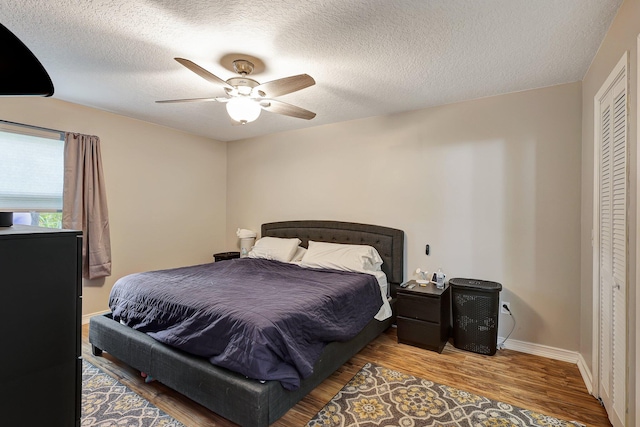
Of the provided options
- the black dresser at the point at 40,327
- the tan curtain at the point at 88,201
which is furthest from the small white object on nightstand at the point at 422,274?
the tan curtain at the point at 88,201

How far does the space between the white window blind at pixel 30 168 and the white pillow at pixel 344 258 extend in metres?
2.86

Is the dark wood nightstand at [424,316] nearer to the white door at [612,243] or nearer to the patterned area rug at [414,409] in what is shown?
the patterned area rug at [414,409]

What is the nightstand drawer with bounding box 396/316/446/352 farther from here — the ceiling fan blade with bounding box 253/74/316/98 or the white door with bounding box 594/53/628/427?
the ceiling fan blade with bounding box 253/74/316/98

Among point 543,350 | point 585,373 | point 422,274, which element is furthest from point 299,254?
point 585,373

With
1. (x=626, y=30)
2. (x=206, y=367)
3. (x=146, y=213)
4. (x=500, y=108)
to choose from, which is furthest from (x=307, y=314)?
(x=146, y=213)

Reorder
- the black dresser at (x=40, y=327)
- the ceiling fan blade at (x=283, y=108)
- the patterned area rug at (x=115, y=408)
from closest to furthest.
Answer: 1. the black dresser at (x=40, y=327)
2. the patterned area rug at (x=115, y=408)
3. the ceiling fan blade at (x=283, y=108)

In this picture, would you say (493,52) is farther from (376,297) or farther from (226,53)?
(376,297)

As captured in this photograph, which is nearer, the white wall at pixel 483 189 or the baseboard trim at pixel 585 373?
the baseboard trim at pixel 585 373

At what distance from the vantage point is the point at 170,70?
254cm

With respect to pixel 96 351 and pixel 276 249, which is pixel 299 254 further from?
pixel 96 351

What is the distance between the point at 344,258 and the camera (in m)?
3.49

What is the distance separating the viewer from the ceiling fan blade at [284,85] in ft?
6.91

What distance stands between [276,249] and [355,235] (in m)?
1.06

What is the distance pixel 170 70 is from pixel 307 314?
2.26 m
